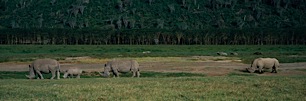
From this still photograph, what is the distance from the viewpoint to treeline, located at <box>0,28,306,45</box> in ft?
575

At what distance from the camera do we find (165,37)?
17875 cm

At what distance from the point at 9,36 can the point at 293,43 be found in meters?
115

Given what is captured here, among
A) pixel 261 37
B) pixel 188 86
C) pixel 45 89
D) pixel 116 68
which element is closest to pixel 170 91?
pixel 188 86

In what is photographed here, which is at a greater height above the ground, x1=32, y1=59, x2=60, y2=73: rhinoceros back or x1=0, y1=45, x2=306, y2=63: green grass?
x1=32, y1=59, x2=60, y2=73: rhinoceros back

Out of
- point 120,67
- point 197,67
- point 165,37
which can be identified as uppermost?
point 165,37

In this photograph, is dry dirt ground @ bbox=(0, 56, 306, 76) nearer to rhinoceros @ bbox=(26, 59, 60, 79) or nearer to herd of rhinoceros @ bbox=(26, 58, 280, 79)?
herd of rhinoceros @ bbox=(26, 58, 280, 79)

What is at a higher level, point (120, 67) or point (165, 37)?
point (165, 37)

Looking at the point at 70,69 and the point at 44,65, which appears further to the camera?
the point at 70,69

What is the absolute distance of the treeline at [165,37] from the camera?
175 meters

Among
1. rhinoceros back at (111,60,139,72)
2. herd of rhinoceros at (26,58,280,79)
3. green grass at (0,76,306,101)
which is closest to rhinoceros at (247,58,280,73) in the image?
herd of rhinoceros at (26,58,280,79)

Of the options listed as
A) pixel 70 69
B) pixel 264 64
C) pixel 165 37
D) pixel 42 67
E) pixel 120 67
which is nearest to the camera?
pixel 42 67

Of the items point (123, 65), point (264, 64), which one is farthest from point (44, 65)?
point (264, 64)

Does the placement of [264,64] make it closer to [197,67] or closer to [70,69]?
[197,67]

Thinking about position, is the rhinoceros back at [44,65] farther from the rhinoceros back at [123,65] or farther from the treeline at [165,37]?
the treeline at [165,37]
